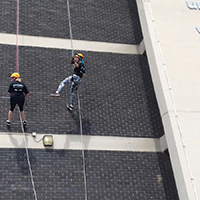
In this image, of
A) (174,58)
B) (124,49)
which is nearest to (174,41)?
(174,58)

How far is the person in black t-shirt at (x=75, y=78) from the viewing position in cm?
1270

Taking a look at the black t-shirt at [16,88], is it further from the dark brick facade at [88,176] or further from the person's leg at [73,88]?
the person's leg at [73,88]

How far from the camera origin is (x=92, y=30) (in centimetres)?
1575

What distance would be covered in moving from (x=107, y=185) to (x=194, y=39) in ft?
20.1

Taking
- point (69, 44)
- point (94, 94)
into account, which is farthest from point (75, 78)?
point (69, 44)

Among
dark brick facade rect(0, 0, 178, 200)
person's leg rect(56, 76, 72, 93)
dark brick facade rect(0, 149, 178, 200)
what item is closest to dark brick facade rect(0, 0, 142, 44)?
dark brick facade rect(0, 0, 178, 200)

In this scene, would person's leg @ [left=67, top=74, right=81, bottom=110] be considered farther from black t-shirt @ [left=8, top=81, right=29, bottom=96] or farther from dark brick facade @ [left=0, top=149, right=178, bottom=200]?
black t-shirt @ [left=8, top=81, right=29, bottom=96]

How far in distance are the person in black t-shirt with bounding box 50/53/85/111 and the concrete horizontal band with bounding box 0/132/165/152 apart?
1.09m

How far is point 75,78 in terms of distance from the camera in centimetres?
1292

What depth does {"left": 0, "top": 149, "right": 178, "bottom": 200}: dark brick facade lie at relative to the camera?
37.9 feet

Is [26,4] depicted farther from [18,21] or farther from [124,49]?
[124,49]

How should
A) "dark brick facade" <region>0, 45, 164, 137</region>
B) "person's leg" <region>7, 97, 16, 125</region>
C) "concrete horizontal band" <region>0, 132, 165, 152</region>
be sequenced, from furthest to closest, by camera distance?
"dark brick facade" <region>0, 45, 164, 137</region>, "concrete horizontal band" <region>0, 132, 165, 152</region>, "person's leg" <region>7, 97, 16, 125</region>

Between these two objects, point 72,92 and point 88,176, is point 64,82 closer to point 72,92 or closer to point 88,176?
point 72,92

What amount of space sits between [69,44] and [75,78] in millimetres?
2518
